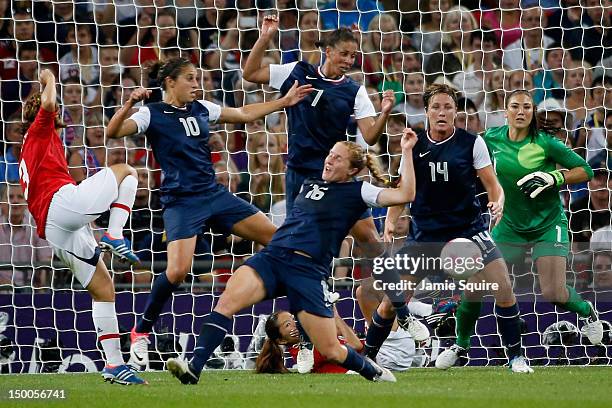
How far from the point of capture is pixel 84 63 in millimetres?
13070

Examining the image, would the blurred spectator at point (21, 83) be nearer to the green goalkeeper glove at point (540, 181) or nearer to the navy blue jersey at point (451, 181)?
the navy blue jersey at point (451, 181)

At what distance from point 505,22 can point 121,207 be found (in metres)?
7.05

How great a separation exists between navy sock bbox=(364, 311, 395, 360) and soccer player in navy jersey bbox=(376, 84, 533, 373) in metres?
0.42

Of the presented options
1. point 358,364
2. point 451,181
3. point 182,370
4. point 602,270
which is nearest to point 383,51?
point 602,270

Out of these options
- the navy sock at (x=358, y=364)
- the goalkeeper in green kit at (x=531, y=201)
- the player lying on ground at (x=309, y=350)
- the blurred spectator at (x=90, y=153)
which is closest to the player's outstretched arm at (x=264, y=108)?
the player lying on ground at (x=309, y=350)

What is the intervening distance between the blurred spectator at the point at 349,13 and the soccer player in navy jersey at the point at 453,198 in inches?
194

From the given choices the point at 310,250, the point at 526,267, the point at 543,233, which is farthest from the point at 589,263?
the point at 310,250

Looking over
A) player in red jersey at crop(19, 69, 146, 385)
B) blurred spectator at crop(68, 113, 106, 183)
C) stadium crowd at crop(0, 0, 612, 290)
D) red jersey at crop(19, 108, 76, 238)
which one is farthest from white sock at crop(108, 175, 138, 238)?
blurred spectator at crop(68, 113, 106, 183)

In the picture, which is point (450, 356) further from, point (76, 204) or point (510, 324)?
point (76, 204)

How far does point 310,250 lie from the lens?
7.65 m

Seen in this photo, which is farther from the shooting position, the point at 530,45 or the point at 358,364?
the point at 530,45

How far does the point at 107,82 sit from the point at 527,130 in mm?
5379

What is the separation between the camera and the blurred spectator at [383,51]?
43.4ft

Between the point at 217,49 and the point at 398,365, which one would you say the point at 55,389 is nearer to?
the point at 398,365
